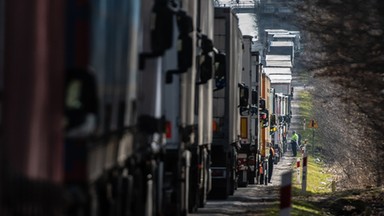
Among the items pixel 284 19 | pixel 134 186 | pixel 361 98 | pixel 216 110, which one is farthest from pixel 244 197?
pixel 134 186

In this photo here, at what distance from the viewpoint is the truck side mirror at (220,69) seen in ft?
77.6

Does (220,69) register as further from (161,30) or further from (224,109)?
(161,30)

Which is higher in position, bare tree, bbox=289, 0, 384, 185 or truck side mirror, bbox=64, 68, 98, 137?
bare tree, bbox=289, 0, 384, 185

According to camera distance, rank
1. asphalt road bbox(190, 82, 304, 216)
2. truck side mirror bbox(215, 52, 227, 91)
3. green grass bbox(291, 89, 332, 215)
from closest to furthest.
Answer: truck side mirror bbox(215, 52, 227, 91)
asphalt road bbox(190, 82, 304, 216)
green grass bbox(291, 89, 332, 215)

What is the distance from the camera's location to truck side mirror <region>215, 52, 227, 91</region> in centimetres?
2366

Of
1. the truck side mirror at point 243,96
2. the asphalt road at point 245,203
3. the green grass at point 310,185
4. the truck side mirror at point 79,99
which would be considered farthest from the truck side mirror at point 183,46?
the truck side mirror at point 243,96

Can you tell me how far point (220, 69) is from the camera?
24375 mm

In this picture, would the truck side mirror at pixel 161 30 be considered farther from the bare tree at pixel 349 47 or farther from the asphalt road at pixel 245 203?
the bare tree at pixel 349 47

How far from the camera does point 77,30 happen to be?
282 inches

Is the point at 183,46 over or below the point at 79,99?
over

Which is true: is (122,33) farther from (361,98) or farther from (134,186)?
(361,98)

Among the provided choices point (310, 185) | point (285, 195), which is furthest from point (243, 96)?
point (310, 185)

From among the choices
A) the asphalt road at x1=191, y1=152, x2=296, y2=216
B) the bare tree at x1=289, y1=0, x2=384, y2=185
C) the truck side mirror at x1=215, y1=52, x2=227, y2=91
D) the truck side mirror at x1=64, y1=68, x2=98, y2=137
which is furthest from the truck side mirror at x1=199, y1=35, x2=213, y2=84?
the truck side mirror at x1=64, y1=68, x2=98, y2=137

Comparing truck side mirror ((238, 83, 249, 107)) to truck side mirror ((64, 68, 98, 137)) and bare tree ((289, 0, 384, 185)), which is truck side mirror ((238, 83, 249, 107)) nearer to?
bare tree ((289, 0, 384, 185))
